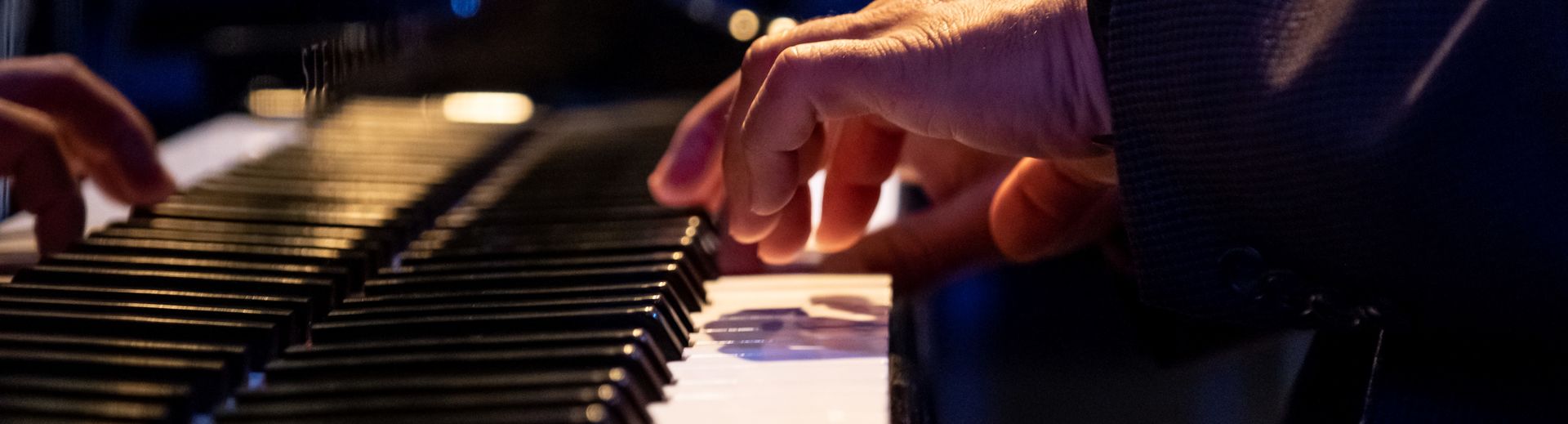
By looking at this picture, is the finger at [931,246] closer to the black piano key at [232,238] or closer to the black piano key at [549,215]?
the black piano key at [549,215]

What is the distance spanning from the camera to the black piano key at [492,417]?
0.64 meters

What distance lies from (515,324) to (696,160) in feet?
1.34

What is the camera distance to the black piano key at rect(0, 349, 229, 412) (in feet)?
2.34

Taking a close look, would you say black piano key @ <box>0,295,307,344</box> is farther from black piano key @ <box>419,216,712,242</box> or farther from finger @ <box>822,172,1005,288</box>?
finger @ <box>822,172,1005,288</box>

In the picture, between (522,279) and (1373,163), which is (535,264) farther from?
(1373,163)

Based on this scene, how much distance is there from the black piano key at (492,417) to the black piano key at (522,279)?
26 cm

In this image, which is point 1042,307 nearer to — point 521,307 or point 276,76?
point 521,307

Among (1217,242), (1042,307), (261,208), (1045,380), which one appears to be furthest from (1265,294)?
(261,208)

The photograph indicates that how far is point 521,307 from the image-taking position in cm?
86

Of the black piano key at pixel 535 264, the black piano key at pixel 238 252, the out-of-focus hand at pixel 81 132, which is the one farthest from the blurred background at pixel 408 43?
the black piano key at pixel 535 264

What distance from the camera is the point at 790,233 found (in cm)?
112

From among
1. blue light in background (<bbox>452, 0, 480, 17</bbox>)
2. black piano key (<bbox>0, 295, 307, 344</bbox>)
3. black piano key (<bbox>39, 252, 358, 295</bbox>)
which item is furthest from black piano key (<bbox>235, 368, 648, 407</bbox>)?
blue light in background (<bbox>452, 0, 480, 17</bbox>)

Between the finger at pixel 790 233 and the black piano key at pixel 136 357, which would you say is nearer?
the black piano key at pixel 136 357

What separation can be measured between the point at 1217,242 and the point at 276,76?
1451 millimetres
